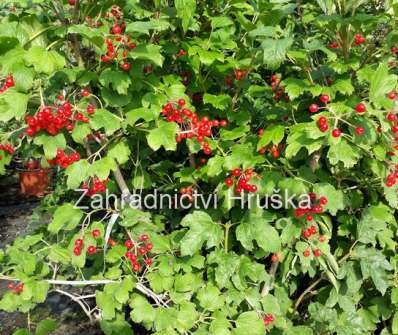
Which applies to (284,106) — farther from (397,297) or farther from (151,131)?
(397,297)

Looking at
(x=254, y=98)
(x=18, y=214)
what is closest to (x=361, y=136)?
(x=254, y=98)

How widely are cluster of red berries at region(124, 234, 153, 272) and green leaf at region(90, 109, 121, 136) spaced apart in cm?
73

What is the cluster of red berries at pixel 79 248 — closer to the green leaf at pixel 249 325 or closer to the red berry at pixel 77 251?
the red berry at pixel 77 251

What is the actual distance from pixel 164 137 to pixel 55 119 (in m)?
0.53

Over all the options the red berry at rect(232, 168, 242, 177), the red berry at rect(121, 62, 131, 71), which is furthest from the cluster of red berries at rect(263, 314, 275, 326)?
the red berry at rect(121, 62, 131, 71)

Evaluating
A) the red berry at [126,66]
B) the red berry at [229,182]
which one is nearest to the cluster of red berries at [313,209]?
the red berry at [229,182]

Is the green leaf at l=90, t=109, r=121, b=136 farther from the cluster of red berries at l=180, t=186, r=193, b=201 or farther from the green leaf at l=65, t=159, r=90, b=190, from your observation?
the cluster of red berries at l=180, t=186, r=193, b=201

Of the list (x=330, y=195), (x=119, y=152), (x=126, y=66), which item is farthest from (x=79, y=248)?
(x=330, y=195)

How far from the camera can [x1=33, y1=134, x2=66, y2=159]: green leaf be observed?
6.62ft

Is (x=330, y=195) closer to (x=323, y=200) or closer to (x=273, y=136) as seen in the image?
(x=323, y=200)

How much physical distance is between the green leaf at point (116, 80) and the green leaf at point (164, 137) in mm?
261

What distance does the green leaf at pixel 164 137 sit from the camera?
2061mm

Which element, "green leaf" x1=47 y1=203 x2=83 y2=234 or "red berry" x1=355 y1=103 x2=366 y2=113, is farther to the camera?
"green leaf" x1=47 y1=203 x2=83 y2=234

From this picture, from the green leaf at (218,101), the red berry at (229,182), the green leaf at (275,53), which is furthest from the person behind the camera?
the green leaf at (218,101)
